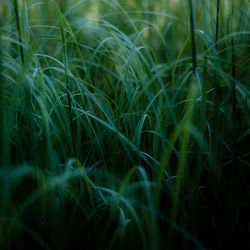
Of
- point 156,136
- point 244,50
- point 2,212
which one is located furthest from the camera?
point 244,50

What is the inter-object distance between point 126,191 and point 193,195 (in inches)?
5.6

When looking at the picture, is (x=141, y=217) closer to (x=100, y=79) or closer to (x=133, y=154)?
(x=133, y=154)

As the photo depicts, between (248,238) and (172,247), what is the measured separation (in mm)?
173

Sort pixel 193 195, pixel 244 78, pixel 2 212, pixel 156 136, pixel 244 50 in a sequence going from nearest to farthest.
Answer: pixel 2 212, pixel 193 195, pixel 156 136, pixel 244 78, pixel 244 50

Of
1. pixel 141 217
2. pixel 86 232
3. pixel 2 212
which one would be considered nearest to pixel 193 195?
pixel 141 217

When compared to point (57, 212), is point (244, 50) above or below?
above

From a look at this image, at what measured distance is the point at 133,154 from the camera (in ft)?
2.44

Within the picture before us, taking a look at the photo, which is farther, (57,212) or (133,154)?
(133,154)

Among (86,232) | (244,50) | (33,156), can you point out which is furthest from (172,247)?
(244,50)

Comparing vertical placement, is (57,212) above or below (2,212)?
below

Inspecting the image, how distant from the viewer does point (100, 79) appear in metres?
1.11

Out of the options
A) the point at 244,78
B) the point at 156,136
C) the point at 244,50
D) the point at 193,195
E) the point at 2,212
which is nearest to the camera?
the point at 2,212

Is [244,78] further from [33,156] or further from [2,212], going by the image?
[2,212]

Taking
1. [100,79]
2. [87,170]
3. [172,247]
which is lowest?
[172,247]
